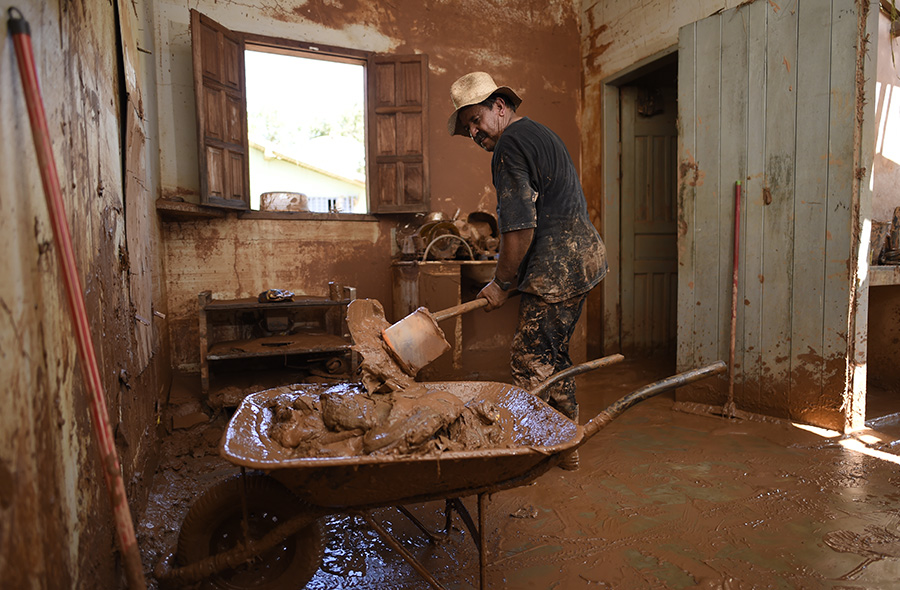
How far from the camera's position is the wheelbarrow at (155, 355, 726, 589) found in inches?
59.6

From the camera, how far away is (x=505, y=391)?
2.24 m

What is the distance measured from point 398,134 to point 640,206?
285 cm

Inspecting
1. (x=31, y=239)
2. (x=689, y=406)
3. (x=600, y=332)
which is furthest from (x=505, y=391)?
(x=600, y=332)

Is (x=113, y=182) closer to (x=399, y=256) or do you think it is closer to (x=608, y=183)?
(x=399, y=256)

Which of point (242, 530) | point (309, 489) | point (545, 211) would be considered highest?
point (545, 211)

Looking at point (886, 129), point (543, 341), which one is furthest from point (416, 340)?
point (886, 129)

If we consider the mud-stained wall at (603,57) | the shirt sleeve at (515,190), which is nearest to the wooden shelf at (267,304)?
the shirt sleeve at (515,190)

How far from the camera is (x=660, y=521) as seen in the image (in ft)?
7.52

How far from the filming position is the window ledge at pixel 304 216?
4633 mm

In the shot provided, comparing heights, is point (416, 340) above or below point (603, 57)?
below

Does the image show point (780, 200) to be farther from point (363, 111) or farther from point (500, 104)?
point (363, 111)

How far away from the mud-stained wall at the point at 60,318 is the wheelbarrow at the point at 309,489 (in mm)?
331

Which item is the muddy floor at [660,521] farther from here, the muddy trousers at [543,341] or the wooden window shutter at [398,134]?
the wooden window shutter at [398,134]

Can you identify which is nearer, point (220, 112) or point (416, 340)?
point (416, 340)
